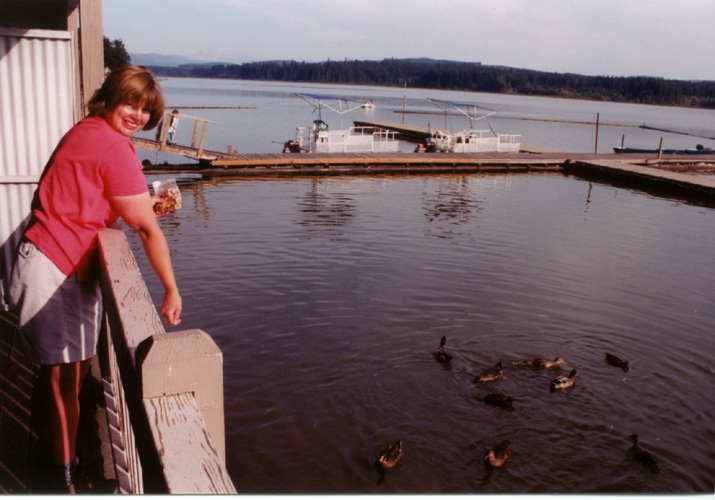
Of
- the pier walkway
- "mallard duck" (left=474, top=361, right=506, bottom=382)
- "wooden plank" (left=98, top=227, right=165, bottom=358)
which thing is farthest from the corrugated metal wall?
the pier walkway

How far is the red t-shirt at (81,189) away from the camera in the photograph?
96.9 inches

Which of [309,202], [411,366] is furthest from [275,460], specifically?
[309,202]

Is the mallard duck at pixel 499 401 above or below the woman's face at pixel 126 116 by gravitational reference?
below

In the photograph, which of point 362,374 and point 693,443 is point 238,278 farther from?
point 693,443

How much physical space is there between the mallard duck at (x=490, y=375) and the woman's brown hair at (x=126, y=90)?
7.12 metres

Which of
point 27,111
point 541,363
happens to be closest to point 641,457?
point 541,363

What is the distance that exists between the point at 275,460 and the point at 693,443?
5348 millimetres

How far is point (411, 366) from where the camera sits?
30.2 feet

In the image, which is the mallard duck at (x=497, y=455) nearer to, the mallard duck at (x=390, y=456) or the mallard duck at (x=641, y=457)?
the mallard duck at (x=390, y=456)

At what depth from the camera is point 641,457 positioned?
715cm

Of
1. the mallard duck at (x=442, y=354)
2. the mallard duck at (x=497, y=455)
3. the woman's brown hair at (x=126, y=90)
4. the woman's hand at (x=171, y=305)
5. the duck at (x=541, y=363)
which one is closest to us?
the woman's hand at (x=171, y=305)

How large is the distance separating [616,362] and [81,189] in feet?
29.2

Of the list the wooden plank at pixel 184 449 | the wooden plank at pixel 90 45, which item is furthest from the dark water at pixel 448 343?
the wooden plank at pixel 184 449

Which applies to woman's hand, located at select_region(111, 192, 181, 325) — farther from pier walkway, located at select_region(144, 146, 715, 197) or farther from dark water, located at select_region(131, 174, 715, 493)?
pier walkway, located at select_region(144, 146, 715, 197)
